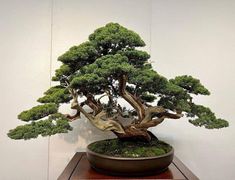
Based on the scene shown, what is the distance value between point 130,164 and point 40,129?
0.41 m

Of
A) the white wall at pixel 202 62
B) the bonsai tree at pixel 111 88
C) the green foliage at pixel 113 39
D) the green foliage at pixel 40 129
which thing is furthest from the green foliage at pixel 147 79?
the white wall at pixel 202 62

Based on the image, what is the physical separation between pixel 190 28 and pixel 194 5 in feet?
0.50

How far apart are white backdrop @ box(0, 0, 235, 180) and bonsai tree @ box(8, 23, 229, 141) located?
1.32 ft

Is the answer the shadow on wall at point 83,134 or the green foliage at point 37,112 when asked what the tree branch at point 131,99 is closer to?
the green foliage at point 37,112

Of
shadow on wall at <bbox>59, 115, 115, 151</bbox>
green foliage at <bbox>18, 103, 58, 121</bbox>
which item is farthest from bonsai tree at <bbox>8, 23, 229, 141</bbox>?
shadow on wall at <bbox>59, 115, 115, 151</bbox>

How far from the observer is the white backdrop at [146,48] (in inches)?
63.1

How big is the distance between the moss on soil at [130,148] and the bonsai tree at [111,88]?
0.12 feet

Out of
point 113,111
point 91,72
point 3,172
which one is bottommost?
point 3,172

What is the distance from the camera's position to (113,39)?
1113 mm

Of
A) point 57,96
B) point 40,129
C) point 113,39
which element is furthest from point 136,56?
point 40,129

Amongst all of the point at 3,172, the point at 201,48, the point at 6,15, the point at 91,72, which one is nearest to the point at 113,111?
the point at 91,72

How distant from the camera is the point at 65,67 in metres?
1.19

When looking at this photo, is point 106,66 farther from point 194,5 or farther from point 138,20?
point 194,5

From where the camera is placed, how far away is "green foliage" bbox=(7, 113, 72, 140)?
104 cm
